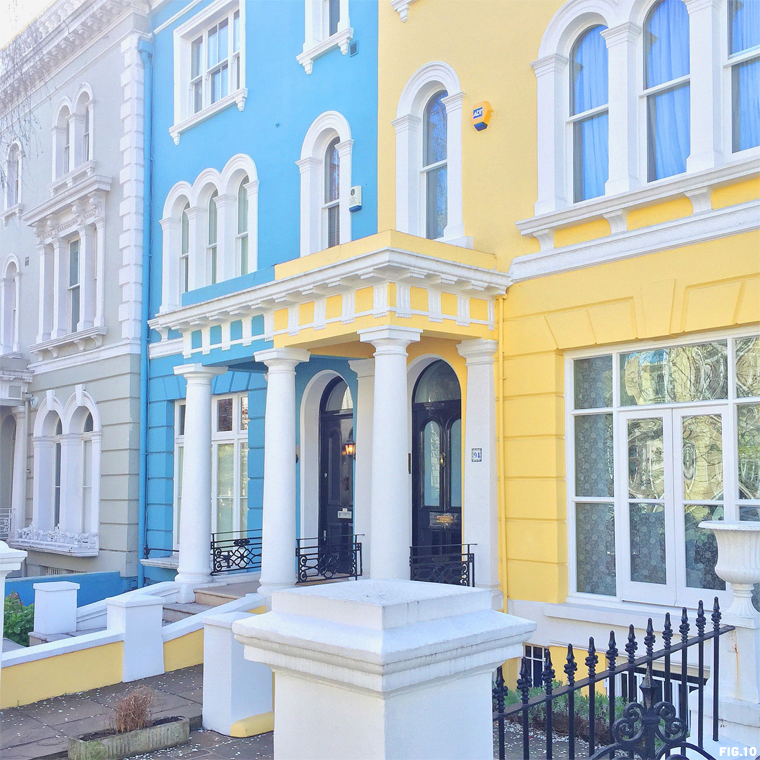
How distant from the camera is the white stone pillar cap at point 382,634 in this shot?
8.09ft

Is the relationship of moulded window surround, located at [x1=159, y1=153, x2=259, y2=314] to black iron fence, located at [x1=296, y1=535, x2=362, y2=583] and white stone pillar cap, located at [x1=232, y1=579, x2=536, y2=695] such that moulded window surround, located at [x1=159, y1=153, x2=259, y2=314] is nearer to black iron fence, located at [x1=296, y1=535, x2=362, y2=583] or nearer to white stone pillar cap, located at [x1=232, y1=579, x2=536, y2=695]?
black iron fence, located at [x1=296, y1=535, x2=362, y2=583]

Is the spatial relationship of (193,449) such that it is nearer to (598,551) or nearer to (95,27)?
(598,551)

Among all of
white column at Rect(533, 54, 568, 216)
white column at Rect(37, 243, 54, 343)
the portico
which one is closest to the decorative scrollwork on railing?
the portico

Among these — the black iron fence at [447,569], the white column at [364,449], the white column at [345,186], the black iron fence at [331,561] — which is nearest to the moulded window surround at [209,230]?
the white column at [345,186]

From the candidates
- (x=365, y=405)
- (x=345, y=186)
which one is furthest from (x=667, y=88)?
(x=365, y=405)

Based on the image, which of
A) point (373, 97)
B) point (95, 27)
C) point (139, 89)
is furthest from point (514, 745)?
point (95, 27)

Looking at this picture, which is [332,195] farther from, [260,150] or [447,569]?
[447,569]

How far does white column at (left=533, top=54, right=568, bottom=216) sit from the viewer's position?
1010cm

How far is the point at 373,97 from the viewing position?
1274cm

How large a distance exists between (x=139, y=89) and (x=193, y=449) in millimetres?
9096

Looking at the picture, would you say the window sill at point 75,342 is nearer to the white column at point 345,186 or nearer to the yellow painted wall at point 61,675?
the white column at point 345,186

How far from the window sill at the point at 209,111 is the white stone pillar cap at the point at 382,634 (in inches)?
A: 551

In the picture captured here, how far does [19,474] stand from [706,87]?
1844cm

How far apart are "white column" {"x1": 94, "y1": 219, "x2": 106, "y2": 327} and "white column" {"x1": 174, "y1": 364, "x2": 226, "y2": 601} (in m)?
6.39
